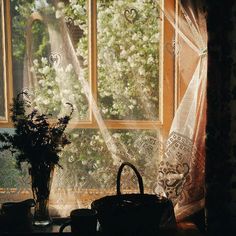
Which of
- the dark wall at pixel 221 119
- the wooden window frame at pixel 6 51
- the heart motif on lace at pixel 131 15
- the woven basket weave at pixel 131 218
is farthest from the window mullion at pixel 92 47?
the woven basket weave at pixel 131 218

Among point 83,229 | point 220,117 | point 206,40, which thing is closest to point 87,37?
point 206,40

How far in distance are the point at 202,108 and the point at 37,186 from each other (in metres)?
0.88

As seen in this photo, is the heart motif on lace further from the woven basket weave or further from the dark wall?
the woven basket weave

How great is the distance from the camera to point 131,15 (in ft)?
6.59

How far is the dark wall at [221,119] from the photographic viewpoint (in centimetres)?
177

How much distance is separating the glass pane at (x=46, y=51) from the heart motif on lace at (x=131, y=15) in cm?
21

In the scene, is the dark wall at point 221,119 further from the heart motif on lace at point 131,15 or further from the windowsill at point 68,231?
the heart motif on lace at point 131,15

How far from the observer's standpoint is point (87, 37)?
2.01m

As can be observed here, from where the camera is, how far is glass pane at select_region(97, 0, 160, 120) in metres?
2.01

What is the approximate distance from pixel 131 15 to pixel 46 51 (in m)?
0.48

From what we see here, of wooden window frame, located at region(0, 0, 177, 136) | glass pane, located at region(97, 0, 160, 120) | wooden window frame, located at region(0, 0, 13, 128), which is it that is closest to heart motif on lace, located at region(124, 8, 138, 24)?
glass pane, located at region(97, 0, 160, 120)

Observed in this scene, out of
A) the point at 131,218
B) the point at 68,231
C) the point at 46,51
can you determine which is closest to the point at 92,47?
the point at 46,51

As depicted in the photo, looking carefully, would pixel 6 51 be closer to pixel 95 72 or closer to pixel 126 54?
pixel 95 72

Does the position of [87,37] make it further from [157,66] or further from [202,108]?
[202,108]
